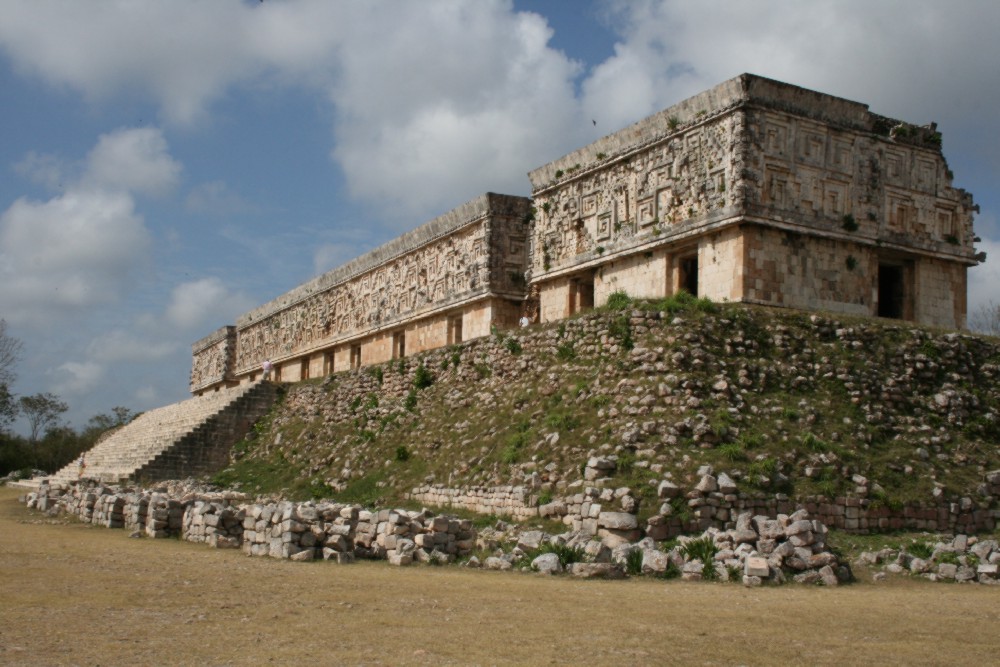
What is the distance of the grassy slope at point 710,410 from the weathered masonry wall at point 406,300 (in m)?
5.09

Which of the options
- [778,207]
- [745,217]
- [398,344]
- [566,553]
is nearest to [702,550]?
[566,553]

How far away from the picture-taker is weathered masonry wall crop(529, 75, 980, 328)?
1666cm

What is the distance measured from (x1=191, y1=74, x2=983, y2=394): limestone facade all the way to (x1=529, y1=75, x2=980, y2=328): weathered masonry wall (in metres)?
0.03

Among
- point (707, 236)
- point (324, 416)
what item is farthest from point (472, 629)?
point (324, 416)

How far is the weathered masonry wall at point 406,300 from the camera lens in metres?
23.5

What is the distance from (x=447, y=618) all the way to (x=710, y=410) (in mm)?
6872

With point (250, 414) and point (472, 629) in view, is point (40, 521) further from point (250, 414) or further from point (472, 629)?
point (472, 629)

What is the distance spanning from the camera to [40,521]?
17125 mm

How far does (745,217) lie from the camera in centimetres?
1627

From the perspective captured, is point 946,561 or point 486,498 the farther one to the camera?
point 486,498

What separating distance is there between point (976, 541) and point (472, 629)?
7442mm

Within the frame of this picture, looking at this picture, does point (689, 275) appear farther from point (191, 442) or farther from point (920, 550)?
point (191, 442)

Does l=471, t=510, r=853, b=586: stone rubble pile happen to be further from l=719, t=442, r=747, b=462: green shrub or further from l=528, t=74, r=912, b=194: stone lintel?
l=528, t=74, r=912, b=194: stone lintel

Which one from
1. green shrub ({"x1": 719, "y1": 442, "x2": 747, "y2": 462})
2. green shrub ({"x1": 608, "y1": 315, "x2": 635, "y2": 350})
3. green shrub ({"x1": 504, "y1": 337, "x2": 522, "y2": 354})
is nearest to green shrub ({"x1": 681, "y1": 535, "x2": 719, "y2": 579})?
green shrub ({"x1": 719, "y1": 442, "x2": 747, "y2": 462})
